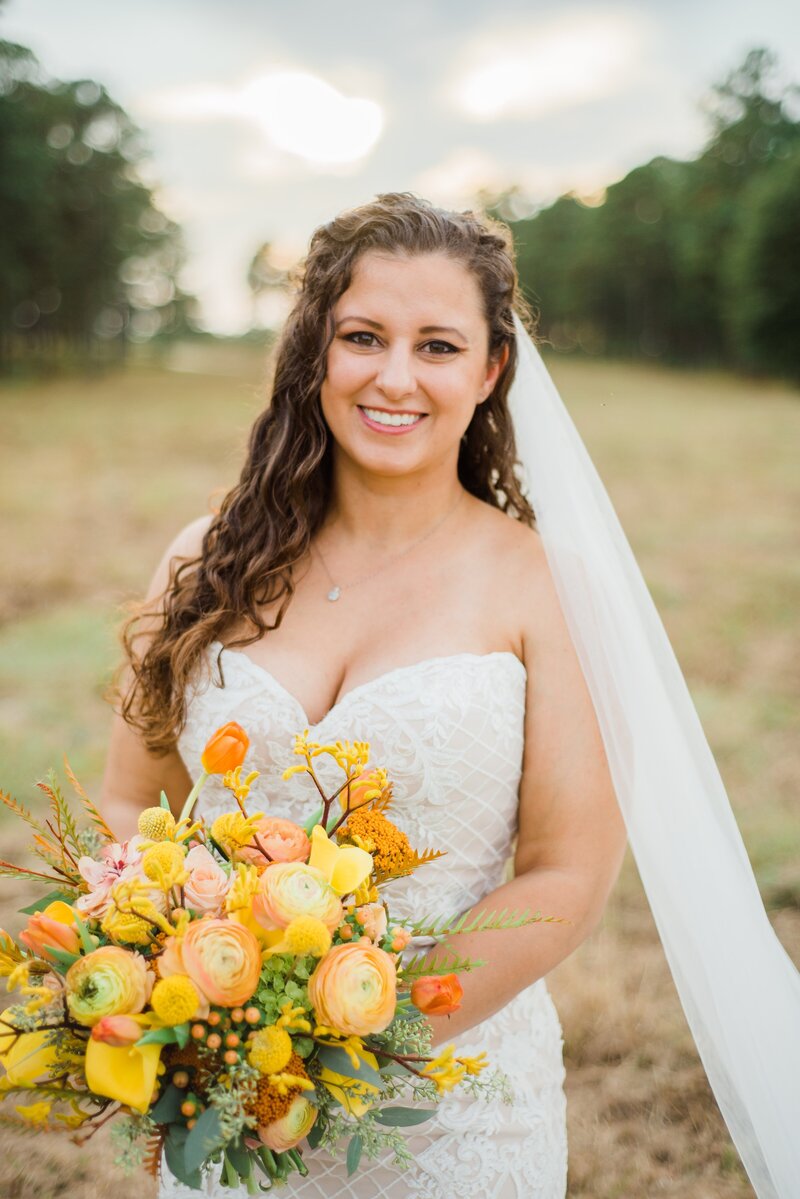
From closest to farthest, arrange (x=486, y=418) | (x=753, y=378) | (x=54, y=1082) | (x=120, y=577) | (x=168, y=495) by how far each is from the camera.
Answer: (x=54, y=1082) → (x=486, y=418) → (x=120, y=577) → (x=168, y=495) → (x=753, y=378)

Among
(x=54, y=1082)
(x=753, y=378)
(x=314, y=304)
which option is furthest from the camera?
(x=753, y=378)

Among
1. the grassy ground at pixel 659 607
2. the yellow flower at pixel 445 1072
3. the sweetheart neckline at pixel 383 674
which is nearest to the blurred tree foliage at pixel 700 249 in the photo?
the grassy ground at pixel 659 607

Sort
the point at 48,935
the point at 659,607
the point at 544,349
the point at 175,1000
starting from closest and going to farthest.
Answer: the point at 175,1000, the point at 48,935, the point at 659,607, the point at 544,349

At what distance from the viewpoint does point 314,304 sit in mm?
2383

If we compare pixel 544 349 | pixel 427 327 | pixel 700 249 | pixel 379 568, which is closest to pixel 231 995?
pixel 379 568

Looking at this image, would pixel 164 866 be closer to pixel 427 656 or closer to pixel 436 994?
pixel 436 994

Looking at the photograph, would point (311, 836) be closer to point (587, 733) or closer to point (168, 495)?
point (587, 733)

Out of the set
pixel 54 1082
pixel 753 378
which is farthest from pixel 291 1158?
pixel 753 378

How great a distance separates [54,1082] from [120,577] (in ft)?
27.8

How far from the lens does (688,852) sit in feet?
7.13

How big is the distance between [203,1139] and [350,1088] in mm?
226

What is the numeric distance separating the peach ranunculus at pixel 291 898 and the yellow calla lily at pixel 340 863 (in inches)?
2.3

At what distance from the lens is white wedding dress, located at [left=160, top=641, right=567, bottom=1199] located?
2.10 m

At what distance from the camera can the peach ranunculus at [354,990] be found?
1.27m
